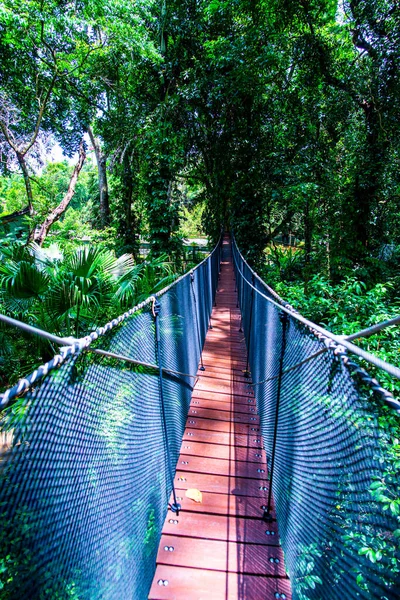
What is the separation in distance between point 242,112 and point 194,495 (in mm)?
9598

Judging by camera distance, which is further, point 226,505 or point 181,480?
point 181,480

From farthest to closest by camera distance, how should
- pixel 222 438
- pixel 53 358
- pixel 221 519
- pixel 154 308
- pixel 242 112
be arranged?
pixel 242 112, pixel 222 438, pixel 221 519, pixel 154 308, pixel 53 358

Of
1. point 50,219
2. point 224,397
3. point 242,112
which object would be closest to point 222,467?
point 224,397

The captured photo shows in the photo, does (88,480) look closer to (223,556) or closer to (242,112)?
(223,556)

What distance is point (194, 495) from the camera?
1.97 metres

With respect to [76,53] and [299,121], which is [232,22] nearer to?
[299,121]

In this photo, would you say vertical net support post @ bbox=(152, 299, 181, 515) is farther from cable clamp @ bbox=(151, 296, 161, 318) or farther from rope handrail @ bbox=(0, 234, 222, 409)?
rope handrail @ bbox=(0, 234, 222, 409)

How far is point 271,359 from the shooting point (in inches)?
84.4

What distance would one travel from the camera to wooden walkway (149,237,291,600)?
1491mm

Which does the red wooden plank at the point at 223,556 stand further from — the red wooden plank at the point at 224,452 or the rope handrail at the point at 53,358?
the rope handrail at the point at 53,358

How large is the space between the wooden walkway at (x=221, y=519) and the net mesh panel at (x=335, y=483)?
20 centimetres

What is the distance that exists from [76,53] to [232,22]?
437 cm

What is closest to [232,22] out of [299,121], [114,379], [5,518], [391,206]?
[299,121]

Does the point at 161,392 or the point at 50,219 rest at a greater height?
the point at 50,219
